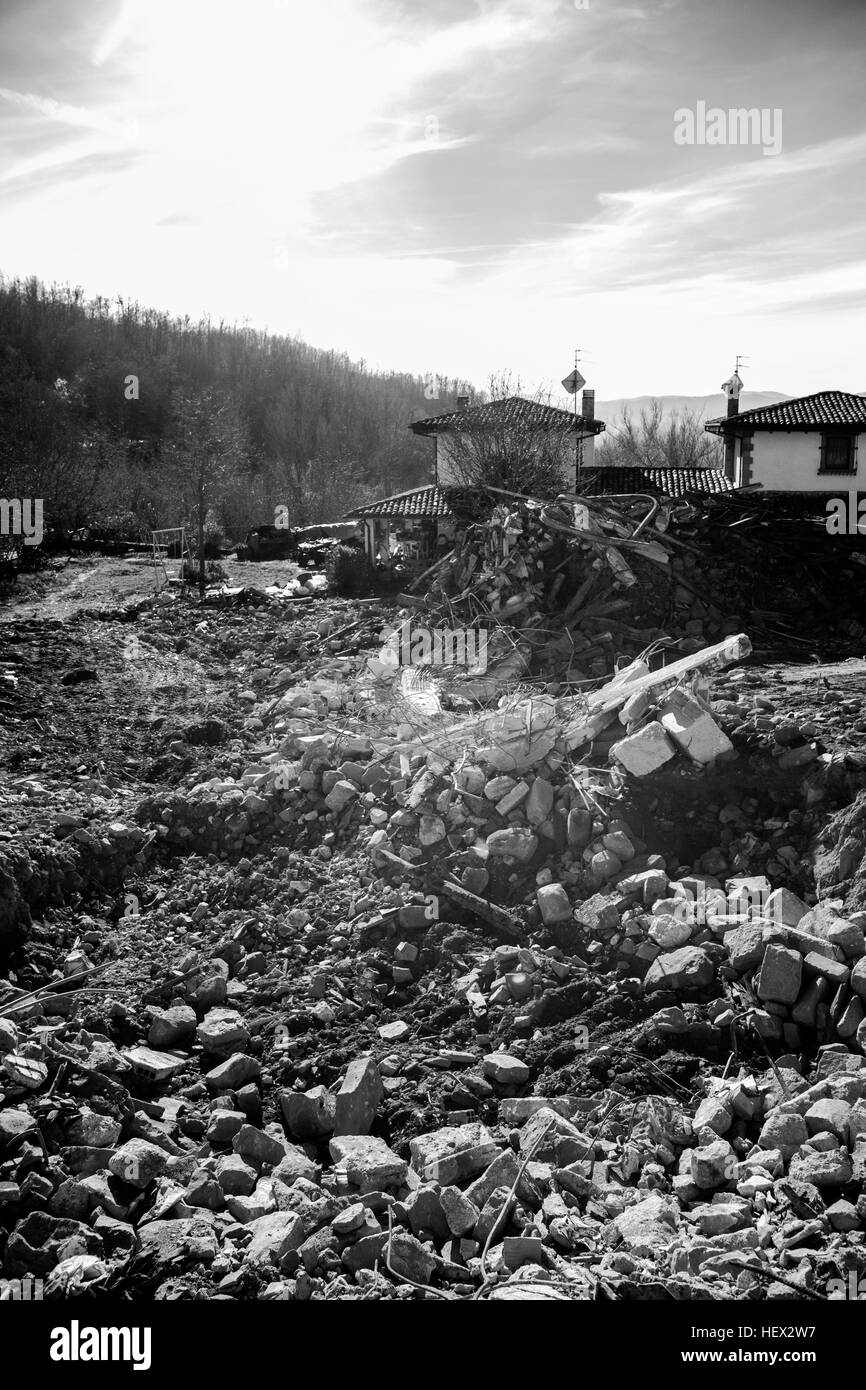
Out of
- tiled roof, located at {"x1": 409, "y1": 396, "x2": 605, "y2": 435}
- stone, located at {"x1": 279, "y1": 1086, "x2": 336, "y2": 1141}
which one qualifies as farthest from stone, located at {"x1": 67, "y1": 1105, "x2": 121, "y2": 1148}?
tiled roof, located at {"x1": 409, "y1": 396, "x2": 605, "y2": 435}

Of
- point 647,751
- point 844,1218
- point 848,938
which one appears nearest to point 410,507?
point 647,751

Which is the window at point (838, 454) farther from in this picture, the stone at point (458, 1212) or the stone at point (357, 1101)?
the stone at point (458, 1212)

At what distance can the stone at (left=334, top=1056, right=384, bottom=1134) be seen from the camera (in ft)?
14.1

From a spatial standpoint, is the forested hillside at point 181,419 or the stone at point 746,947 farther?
the forested hillside at point 181,419

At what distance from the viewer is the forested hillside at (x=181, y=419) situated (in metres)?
27.2

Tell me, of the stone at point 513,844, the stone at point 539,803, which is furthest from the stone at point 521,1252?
the stone at point 539,803

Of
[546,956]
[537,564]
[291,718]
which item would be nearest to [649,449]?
[537,564]

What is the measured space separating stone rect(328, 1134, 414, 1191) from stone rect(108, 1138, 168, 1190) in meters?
0.70

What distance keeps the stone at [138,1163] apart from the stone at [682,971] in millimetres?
2348

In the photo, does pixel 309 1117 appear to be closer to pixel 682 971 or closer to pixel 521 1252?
pixel 521 1252

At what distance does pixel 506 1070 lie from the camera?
450 cm

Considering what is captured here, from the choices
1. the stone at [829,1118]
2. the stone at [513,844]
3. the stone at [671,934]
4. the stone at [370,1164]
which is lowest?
the stone at [370,1164]

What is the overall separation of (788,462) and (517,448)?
12.0 meters
